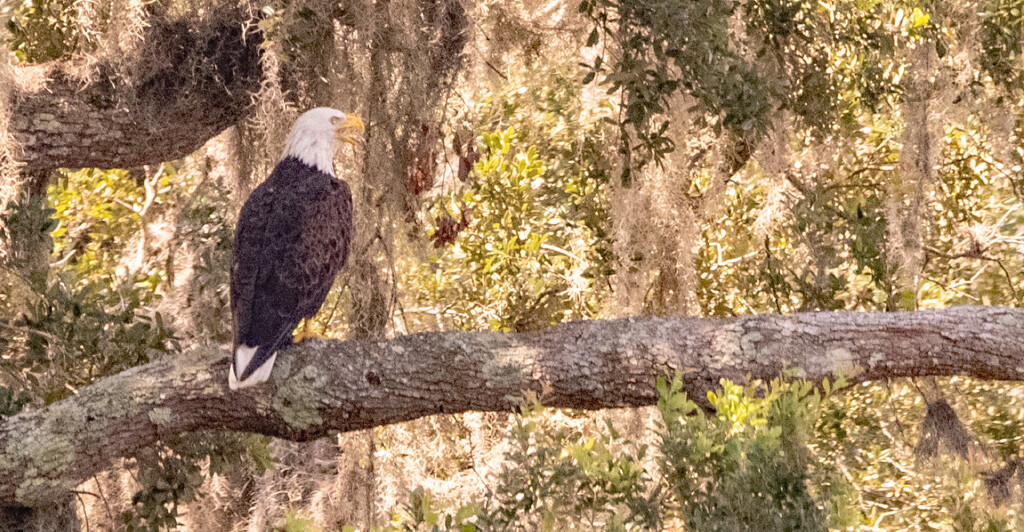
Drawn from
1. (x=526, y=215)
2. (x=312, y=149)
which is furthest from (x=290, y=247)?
(x=526, y=215)

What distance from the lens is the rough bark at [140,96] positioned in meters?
3.94

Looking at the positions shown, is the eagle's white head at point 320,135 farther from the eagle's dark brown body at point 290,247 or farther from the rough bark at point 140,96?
the rough bark at point 140,96

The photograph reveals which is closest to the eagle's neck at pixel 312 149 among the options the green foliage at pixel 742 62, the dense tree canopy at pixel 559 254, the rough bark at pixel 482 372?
the dense tree canopy at pixel 559 254

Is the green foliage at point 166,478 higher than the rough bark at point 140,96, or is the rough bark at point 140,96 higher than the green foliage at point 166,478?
the rough bark at point 140,96

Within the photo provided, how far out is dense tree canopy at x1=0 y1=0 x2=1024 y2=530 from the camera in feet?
10.3

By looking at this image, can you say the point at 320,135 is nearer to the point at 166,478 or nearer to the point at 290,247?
the point at 290,247

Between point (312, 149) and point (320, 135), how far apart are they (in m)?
0.06

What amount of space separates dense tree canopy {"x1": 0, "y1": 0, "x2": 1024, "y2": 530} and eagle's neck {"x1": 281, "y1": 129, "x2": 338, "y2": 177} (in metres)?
0.14

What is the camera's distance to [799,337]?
3270 millimetres

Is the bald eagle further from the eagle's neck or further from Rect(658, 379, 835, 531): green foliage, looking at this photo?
Rect(658, 379, 835, 531): green foliage

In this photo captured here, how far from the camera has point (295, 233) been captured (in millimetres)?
3633

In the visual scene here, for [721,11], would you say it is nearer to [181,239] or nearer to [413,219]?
[413,219]

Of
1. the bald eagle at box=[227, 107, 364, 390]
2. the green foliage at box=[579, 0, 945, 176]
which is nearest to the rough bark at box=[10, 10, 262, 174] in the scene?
the bald eagle at box=[227, 107, 364, 390]

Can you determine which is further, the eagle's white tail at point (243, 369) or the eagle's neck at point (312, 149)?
the eagle's neck at point (312, 149)
